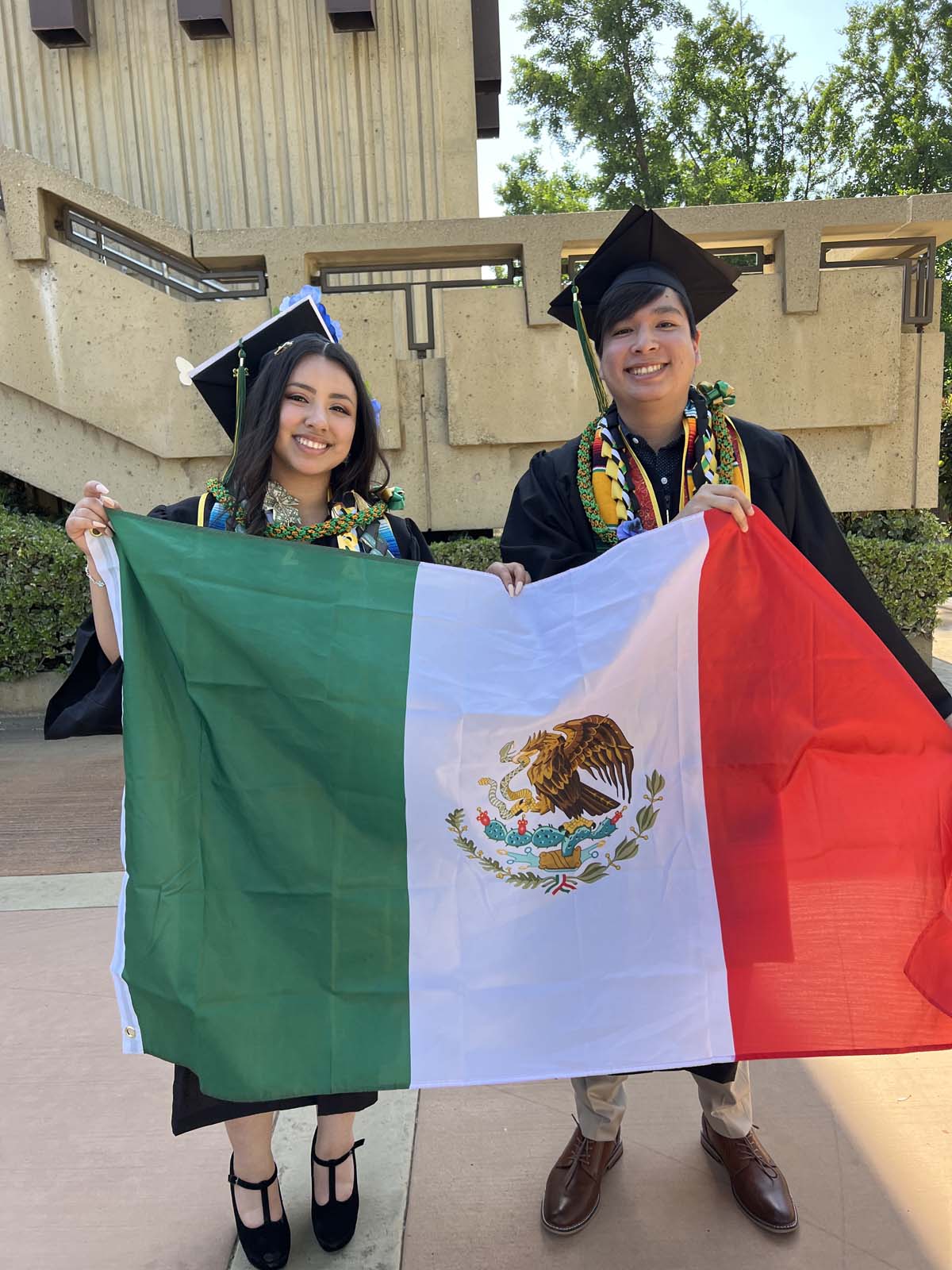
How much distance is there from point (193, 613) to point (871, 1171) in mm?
2147

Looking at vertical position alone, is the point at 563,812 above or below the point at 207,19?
below

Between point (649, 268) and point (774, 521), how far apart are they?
2.51ft

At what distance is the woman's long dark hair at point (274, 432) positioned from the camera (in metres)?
2.22

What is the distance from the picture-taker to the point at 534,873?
6.48 feet

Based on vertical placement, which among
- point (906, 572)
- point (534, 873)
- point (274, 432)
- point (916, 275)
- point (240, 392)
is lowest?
point (906, 572)

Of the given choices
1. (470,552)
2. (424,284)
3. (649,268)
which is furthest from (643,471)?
(424,284)

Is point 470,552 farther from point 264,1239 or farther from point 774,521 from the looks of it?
point 264,1239

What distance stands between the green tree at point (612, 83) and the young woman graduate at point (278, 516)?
21.8 metres

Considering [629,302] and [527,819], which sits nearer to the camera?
[527,819]

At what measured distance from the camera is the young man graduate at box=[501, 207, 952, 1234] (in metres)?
2.19

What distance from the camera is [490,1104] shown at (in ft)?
8.55

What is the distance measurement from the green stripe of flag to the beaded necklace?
0.54 feet

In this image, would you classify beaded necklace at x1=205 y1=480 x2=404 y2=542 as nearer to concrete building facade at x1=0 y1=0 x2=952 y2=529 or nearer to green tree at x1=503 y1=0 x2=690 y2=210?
concrete building facade at x1=0 y1=0 x2=952 y2=529

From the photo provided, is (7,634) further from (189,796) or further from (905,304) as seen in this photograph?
(905,304)
